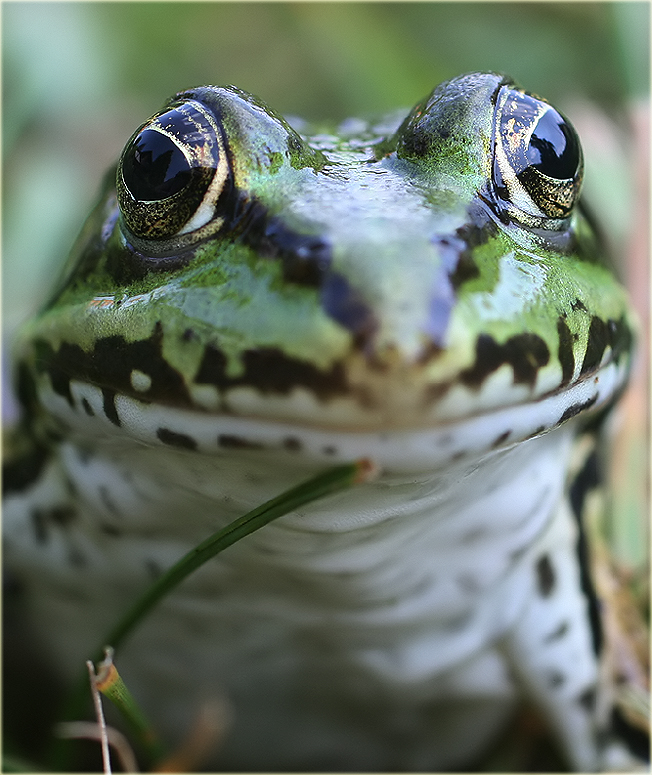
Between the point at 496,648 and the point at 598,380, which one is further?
the point at 496,648

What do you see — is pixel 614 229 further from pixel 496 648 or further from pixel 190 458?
pixel 190 458

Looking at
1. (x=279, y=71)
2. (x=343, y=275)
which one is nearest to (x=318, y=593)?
(x=343, y=275)

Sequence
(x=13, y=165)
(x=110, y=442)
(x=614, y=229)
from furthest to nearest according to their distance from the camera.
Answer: (x=13, y=165)
(x=614, y=229)
(x=110, y=442)

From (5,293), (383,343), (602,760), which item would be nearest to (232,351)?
(383,343)

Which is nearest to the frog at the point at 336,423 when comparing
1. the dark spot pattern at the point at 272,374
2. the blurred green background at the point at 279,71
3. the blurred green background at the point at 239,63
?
the dark spot pattern at the point at 272,374

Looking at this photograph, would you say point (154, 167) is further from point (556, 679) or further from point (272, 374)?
point (556, 679)

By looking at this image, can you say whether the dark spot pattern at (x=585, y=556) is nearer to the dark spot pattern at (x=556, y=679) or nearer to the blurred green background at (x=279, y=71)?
the dark spot pattern at (x=556, y=679)

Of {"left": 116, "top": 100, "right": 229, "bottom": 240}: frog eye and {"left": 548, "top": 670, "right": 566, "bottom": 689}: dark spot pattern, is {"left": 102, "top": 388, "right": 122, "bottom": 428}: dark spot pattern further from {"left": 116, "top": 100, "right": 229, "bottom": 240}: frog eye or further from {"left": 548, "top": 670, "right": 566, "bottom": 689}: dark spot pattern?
{"left": 548, "top": 670, "right": 566, "bottom": 689}: dark spot pattern

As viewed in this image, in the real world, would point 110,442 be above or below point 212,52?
below
